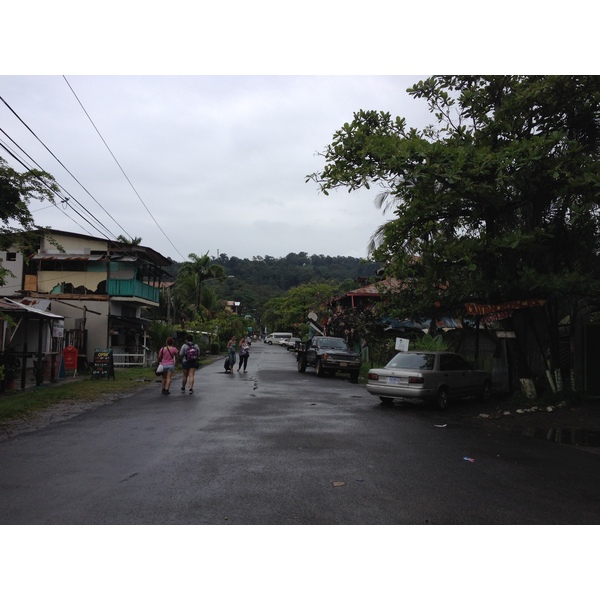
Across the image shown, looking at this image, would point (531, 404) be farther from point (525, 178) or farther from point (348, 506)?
point (348, 506)

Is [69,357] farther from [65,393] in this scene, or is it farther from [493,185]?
[493,185]

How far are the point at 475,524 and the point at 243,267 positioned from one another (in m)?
140

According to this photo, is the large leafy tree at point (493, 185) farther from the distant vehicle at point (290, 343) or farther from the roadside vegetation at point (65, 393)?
the distant vehicle at point (290, 343)

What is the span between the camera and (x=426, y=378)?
46.3 ft

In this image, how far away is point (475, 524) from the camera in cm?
537

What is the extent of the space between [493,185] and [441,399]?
5550 millimetres

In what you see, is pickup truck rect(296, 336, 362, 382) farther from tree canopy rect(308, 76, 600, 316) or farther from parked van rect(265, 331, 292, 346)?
parked van rect(265, 331, 292, 346)

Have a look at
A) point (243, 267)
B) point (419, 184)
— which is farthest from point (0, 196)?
point (243, 267)

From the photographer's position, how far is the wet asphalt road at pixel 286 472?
18.5ft

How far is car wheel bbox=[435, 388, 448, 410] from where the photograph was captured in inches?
568

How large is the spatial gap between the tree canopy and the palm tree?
36.7m

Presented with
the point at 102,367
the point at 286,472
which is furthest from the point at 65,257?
the point at 286,472

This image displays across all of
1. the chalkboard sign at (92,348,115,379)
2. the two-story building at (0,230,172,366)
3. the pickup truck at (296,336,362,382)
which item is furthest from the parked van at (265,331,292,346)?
the chalkboard sign at (92,348,115,379)

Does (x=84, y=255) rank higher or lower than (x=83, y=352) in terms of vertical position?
higher
